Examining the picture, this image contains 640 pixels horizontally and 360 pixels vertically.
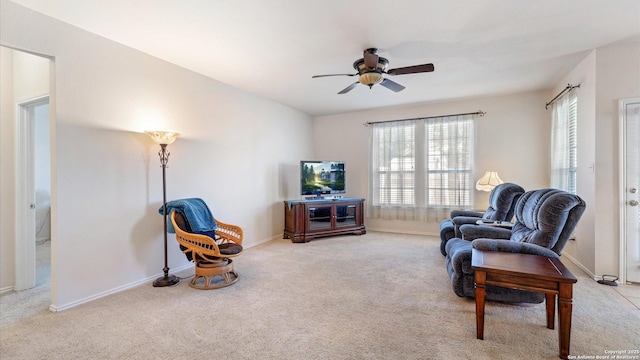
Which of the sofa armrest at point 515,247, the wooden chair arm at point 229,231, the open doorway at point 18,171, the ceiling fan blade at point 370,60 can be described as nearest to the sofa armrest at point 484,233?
the sofa armrest at point 515,247

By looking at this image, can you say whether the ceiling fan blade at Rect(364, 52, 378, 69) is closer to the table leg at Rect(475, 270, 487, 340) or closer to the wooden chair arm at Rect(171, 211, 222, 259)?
the table leg at Rect(475, 270, 487, 340)

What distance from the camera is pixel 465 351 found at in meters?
1.86

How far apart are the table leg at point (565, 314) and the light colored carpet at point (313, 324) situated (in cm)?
10

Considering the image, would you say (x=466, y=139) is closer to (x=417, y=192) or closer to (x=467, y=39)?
(x=417, y=192)

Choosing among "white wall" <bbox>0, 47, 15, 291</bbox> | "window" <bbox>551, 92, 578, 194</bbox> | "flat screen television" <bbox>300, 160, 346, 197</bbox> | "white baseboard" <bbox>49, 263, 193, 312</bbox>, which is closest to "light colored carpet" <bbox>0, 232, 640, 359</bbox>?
"white baseboard" <bbox>49, 263, 193, 312</bbox>

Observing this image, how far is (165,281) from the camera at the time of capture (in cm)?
307

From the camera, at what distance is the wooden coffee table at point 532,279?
5.65 feet

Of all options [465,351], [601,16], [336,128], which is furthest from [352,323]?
[336,128]

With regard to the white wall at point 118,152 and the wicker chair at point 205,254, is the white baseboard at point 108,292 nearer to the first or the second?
the white wall at point 118,152

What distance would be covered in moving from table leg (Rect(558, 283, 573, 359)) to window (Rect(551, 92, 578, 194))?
279 cm

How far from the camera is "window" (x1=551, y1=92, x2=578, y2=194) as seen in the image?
376 cm

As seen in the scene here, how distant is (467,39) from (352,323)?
2938mm

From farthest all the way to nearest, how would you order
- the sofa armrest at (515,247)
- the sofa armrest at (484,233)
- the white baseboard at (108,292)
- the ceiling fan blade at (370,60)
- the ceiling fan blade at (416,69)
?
1. the sofa armrest at (484,233)
2. the ceiling fan blade at (370,60)
3. the ceiling fan blade at (416,69)
4. the white baseboard at (108,292)
5. the sofa armrest at (515,247)

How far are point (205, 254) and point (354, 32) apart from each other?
269 centimetres
